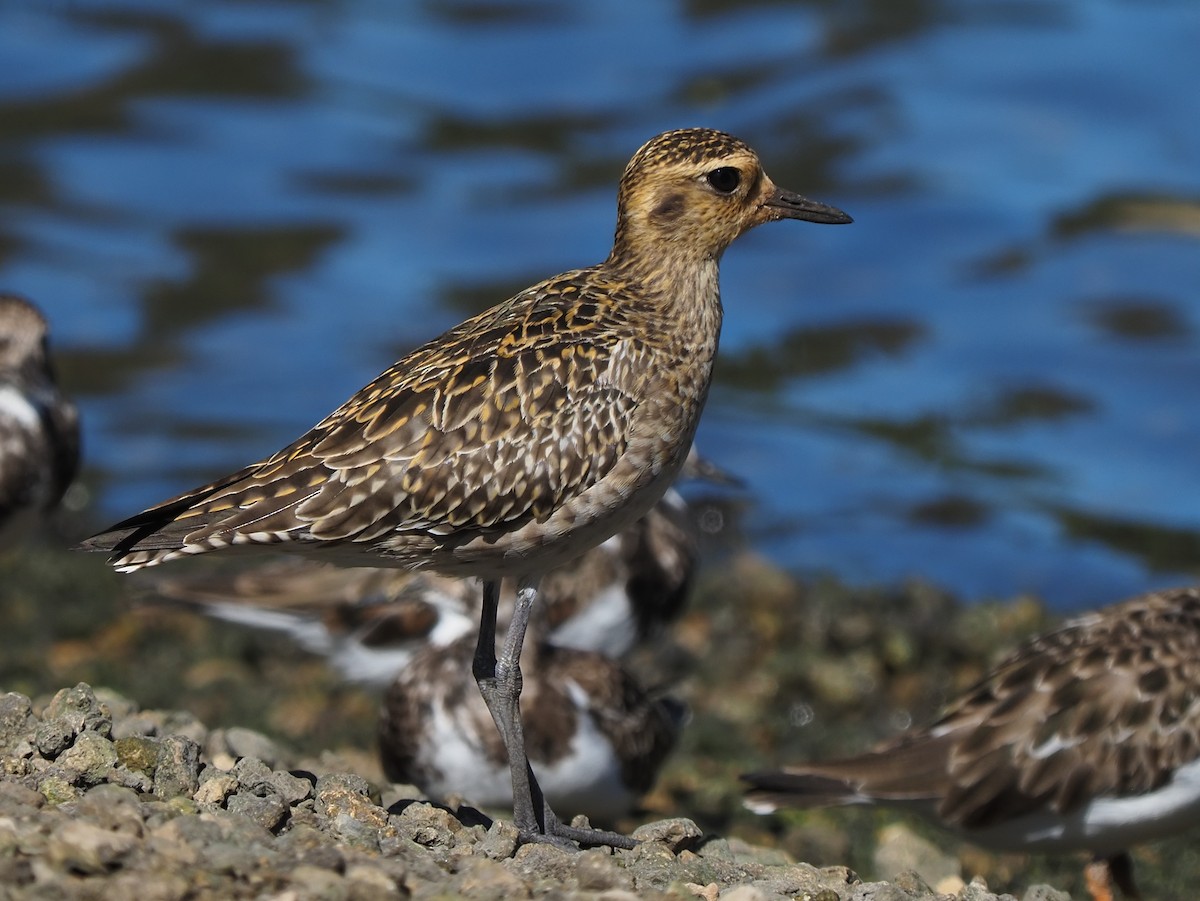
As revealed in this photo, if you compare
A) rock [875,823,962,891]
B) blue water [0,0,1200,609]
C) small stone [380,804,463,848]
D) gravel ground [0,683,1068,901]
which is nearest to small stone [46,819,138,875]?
gravel ground [0,683,1068,901]

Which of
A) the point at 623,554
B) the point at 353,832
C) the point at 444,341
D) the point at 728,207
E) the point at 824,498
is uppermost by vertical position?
the point at 728,207

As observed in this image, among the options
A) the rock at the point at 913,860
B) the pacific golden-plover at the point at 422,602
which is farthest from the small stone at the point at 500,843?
the pacific golden-plover at the point at 422,602

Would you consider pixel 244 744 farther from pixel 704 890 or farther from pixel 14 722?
pixel 704 890

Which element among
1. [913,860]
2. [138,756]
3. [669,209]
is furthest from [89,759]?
[913,860]

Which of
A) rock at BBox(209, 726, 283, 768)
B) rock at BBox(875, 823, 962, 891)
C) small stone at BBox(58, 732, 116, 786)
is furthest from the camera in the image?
rock at BBox(875, 823, 962, 891)

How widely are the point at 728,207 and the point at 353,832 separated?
2.38 m

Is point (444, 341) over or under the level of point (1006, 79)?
over

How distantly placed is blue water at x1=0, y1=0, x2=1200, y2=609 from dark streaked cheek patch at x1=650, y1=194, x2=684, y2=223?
542 centimetres

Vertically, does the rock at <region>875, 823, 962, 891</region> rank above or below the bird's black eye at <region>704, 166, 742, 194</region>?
below

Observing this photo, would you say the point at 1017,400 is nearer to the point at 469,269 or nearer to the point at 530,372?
the point at 469,269

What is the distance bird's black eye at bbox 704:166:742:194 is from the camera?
612cm

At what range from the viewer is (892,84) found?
17.9m

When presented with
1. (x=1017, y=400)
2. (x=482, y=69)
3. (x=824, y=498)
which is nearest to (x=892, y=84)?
(x=482, y=69)

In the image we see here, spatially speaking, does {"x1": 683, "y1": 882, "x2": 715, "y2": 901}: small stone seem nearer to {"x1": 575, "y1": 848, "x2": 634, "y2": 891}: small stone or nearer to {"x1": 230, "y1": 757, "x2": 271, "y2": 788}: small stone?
{"x1": 575, "y1": 848, "x2": 634, "y2": 891}: small stone
